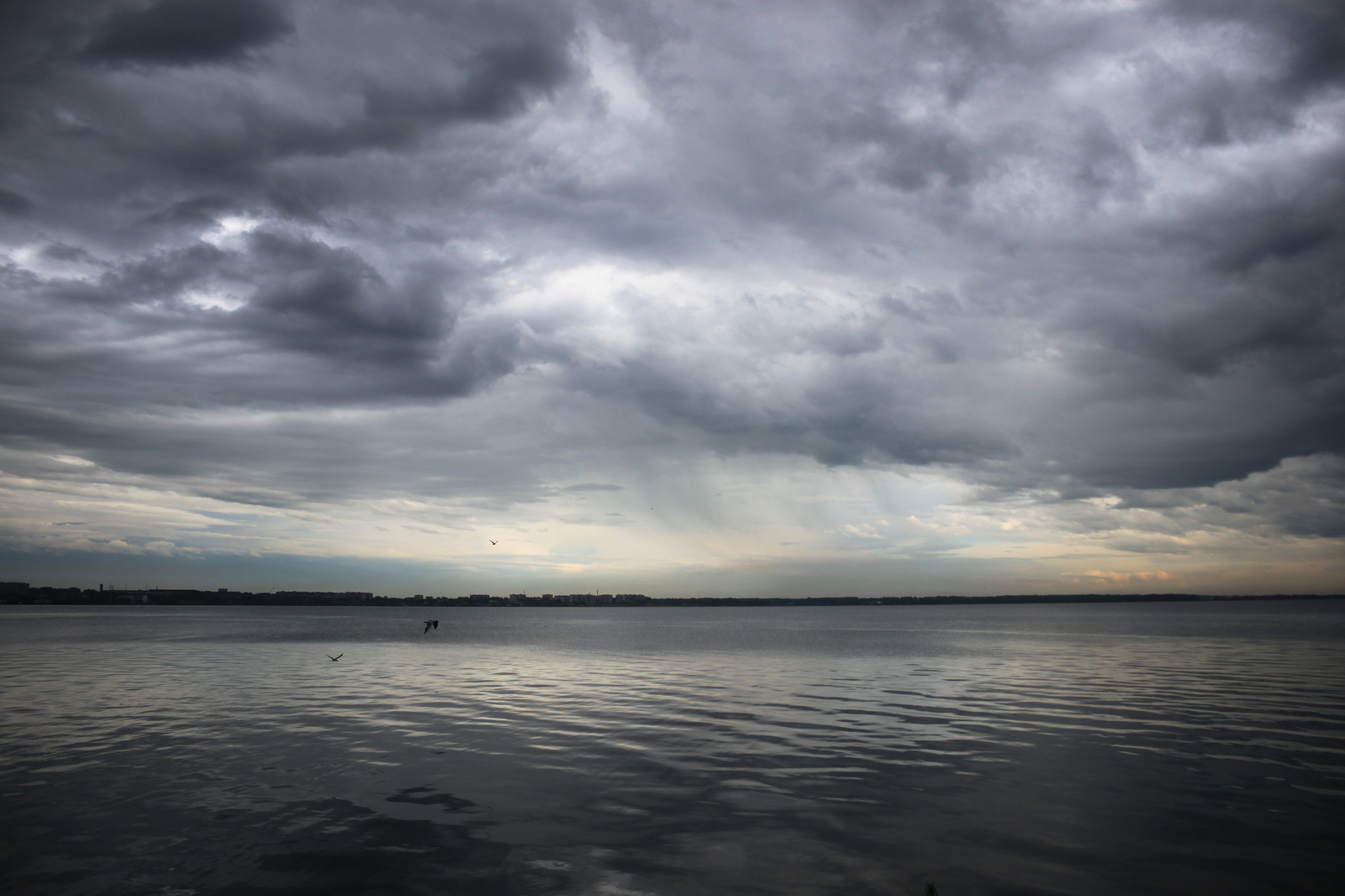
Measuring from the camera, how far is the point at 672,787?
20297mm

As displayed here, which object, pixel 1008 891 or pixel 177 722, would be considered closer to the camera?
pixel 1008 891

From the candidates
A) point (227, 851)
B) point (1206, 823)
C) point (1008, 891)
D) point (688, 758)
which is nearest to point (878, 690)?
point (688, 758)

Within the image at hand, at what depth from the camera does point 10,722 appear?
96.4 feet

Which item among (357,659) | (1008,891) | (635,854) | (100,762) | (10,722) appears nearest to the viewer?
(1008,891)

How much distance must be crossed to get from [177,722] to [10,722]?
6430 millimetres

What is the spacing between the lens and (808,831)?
16.6 metres

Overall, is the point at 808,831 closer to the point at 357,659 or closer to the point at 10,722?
the point at 10,722

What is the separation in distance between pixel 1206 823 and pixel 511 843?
16428mm

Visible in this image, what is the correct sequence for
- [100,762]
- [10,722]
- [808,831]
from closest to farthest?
[808,831] < [100,762] < [10,722]

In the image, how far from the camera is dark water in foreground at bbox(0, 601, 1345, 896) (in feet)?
47.0

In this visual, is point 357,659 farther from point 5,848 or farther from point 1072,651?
point 1072,651

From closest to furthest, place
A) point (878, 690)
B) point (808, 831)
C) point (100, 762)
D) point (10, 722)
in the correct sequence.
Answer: point (808, 831), point (100, 762), point (10, 722), point (878, 690)

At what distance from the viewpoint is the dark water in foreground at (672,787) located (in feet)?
47.0

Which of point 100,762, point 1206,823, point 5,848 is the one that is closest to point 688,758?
point 1206,823
